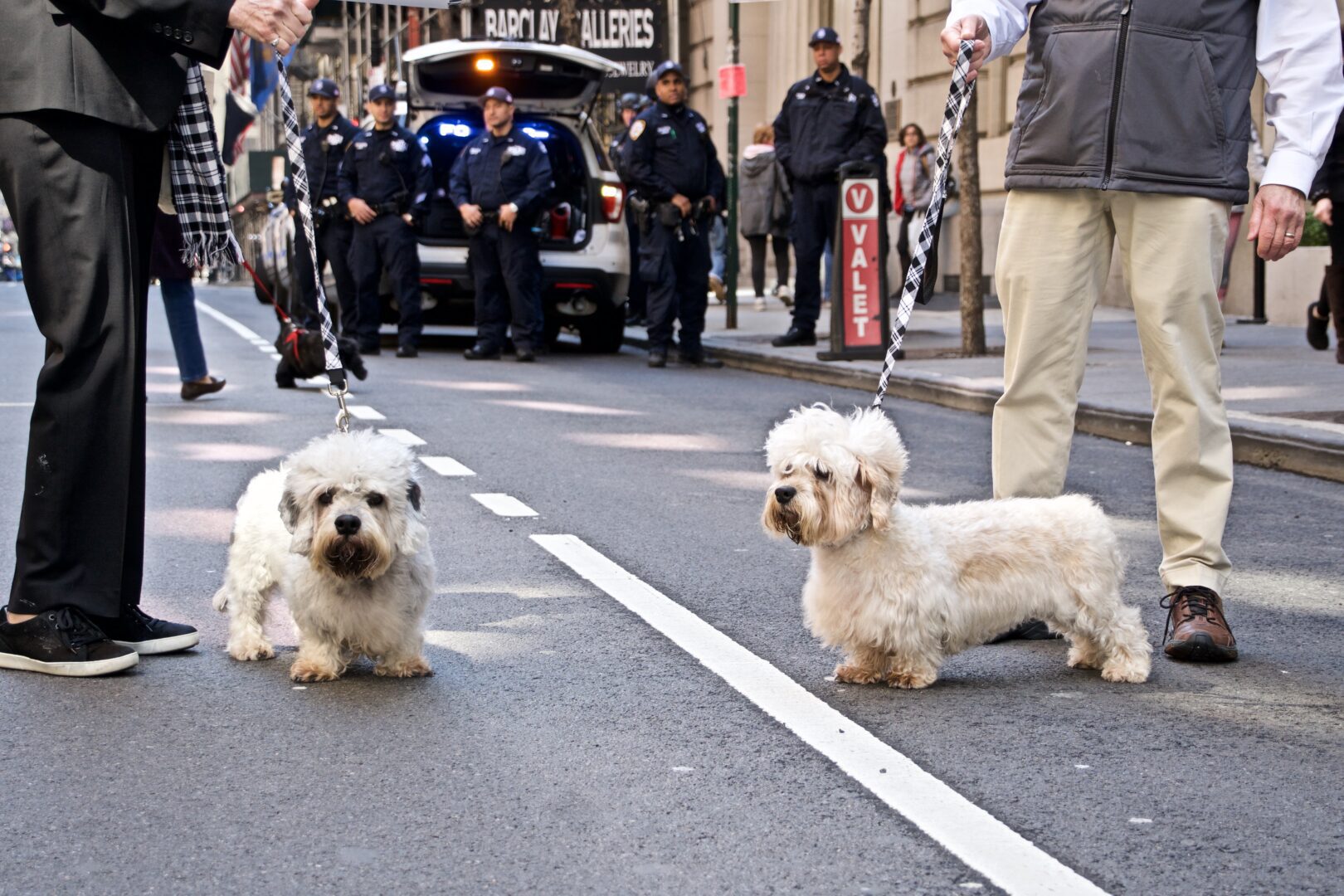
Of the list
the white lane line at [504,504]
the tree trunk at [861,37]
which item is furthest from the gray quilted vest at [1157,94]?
the tree trunk at [861,37]

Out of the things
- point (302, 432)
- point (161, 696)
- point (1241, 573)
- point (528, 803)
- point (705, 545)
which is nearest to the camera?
point (528, 803)

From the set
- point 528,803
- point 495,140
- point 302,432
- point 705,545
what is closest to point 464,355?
point 495,140

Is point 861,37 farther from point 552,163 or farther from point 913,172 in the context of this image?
point 552,163

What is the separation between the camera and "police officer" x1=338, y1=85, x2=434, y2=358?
51.8 ft

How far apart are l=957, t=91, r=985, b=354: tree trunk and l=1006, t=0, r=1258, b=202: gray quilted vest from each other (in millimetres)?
9558

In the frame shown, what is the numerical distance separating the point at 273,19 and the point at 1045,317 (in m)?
2.17

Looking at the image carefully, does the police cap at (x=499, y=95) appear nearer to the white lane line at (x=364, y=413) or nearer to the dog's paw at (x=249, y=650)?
the white lane line at (x=364, y=413)

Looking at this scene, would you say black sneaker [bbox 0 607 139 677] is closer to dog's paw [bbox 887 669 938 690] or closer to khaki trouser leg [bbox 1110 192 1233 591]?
dog's paw [bbox 887 669 938 690]

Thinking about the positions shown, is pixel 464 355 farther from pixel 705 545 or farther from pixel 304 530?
pixel 304 530

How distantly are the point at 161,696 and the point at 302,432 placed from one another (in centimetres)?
586

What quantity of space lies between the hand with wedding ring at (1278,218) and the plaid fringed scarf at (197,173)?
8.83ft

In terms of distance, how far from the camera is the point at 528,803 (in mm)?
3680

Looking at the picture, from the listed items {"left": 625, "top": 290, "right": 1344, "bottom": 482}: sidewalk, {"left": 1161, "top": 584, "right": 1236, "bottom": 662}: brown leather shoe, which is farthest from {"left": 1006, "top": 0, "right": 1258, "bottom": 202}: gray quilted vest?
{"left": 625, "top": 290, "right": 1344, "bottom": 482}: sidewalk

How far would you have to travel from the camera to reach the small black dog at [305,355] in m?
12.4
